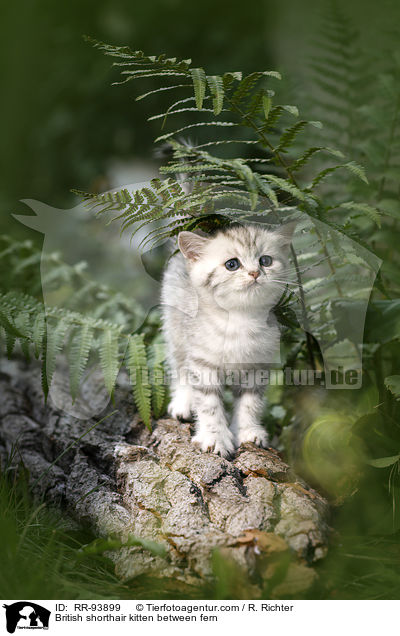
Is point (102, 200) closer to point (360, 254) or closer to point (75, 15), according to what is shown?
point (360, 254)

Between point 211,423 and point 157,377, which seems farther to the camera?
point 157,377

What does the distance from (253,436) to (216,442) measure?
103 mm

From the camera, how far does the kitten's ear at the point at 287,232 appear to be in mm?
1181

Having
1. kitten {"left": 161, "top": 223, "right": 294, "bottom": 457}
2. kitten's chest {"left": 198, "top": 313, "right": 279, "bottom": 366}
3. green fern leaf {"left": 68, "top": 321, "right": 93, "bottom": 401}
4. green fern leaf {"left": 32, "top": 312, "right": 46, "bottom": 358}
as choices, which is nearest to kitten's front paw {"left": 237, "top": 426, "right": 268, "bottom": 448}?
kitten {"left": 161, "top": 223, "right": 294, "bottom": 457}

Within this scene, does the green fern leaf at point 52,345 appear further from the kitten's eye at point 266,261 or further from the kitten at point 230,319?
the kitten's eye at point 266,261

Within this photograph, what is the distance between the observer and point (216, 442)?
4.08ft

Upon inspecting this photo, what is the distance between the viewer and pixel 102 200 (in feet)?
3.65

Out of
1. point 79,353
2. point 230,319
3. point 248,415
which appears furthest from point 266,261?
point 79,353

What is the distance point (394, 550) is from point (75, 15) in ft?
Answer: 9.50

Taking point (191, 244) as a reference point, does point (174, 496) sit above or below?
below

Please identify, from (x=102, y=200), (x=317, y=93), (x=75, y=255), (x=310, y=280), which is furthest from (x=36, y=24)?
(x=310, y=280)

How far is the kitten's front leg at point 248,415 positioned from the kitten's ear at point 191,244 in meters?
0.36

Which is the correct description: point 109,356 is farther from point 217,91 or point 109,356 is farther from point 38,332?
point 217,91
